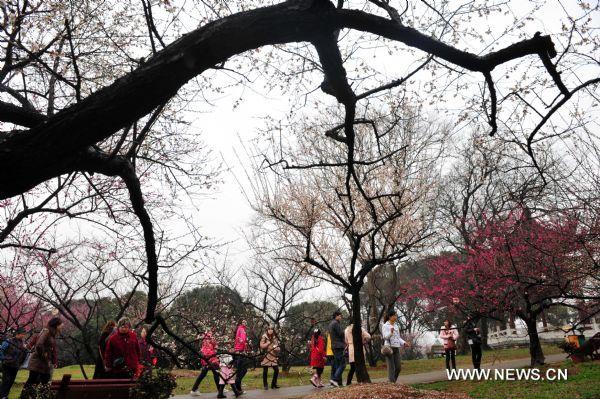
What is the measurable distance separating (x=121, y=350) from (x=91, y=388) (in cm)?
169

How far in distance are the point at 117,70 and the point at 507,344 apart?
86.4 feet

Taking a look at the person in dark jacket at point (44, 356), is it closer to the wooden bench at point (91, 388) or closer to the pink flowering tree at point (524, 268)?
the wooden bench at point (91, 388)

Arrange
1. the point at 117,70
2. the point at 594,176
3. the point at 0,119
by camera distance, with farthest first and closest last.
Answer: the point at 594,176 < the point at 117,70 < the point at 0,119

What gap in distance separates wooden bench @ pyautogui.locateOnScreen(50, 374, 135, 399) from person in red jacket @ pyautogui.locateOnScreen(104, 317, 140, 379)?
134cm

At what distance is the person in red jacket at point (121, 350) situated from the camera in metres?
6.27

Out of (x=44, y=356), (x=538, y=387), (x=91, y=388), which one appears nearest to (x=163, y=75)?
(x=91, y=388)

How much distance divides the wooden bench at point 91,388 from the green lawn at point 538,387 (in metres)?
5.66

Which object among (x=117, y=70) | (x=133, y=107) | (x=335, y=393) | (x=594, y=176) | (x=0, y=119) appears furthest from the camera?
(x=594, y=176)

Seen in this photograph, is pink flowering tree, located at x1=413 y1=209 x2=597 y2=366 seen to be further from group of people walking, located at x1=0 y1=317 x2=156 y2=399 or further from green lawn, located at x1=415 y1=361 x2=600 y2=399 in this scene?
group of people walking, located at x1=0 y1=317 x2=156 y2=399

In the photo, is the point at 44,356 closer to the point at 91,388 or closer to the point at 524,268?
the point at 91,388

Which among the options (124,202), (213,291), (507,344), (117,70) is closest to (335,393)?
(124,202)

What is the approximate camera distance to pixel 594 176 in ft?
24.2

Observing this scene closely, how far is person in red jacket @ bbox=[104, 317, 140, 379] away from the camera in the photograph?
20.6ft

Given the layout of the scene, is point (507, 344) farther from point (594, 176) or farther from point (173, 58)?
point (173, 58)
